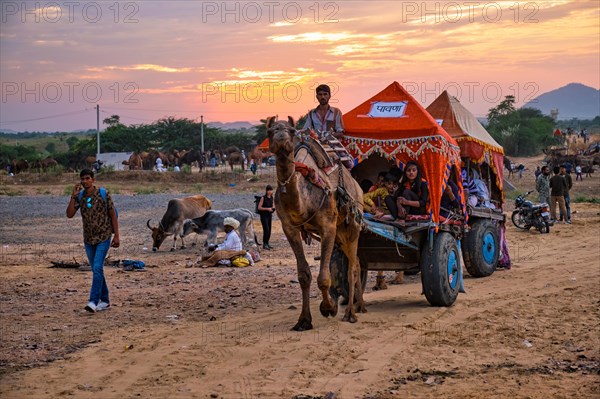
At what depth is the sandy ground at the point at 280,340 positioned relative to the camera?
27.7ft

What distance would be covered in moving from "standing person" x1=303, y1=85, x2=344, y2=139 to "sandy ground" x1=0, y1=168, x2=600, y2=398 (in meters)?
2.68

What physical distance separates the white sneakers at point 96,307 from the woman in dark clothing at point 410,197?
4.45 metres

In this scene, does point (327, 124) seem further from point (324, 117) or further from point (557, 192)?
point (557, 192)

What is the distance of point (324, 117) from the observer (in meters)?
12.3

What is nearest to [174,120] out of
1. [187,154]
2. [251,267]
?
[187,154]

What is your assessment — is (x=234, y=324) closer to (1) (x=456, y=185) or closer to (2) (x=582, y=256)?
(1) (x=456, y=185)

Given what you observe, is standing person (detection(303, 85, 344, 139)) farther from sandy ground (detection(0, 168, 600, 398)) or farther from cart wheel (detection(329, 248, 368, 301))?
sandy ground (detection(0, 168, 600, 398))

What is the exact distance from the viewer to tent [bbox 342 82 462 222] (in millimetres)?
12414

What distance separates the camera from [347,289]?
484 inches

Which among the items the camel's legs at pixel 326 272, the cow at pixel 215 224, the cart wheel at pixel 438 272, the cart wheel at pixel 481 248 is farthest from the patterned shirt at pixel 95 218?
the cow at pixel 215 224

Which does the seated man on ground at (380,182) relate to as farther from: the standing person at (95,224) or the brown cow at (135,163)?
the brown cow at (135,163)

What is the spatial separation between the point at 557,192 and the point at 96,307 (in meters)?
18.5

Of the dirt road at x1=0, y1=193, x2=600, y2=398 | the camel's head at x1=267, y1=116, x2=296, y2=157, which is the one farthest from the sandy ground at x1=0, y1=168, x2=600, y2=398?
the camel's head at x1=267, y1=116, x2=296, y2=157

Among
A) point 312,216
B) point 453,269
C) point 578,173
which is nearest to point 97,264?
point 312,216
